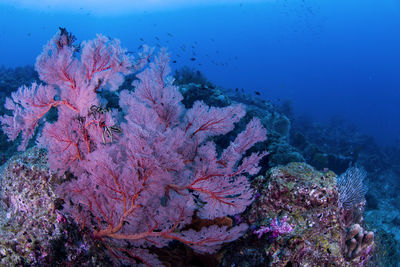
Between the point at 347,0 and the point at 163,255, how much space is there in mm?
233482

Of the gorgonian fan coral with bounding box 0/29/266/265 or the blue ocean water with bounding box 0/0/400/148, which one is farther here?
the blue ocean water with bounding box 0/0/400/148

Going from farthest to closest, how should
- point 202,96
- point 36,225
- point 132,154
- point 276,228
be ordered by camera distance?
1. point 202,96
2. point 276,228
3. point 36,225
4. point 132,154

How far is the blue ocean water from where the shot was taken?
362ft

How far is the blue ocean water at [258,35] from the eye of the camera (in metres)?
110

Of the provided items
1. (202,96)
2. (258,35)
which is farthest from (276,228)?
(258,35)

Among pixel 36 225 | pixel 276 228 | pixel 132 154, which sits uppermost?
pixel 132 154

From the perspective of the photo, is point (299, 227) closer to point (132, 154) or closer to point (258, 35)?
point (132, 154)

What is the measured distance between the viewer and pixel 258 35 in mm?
160875

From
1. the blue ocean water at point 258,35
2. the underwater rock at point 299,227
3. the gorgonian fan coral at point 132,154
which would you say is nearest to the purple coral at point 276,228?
the underwater rock at point 299,227

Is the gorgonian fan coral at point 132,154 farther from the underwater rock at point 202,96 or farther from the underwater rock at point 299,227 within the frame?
the underwater rock at point 202,96

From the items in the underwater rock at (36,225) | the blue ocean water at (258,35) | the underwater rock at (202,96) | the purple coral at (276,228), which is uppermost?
the blue ocean water at (258,35)

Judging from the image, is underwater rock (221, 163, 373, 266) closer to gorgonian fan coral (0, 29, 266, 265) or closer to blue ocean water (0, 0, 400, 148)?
gorgonian fan coral (0, 29, 266, 265)

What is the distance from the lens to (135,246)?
3004mm

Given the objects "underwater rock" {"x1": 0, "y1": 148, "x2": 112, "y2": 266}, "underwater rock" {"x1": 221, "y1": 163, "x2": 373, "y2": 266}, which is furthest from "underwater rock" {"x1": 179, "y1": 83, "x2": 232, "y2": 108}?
"underwater rock" {"x1": 0, "y1": 148, "x2": 112, "y2": 266}
